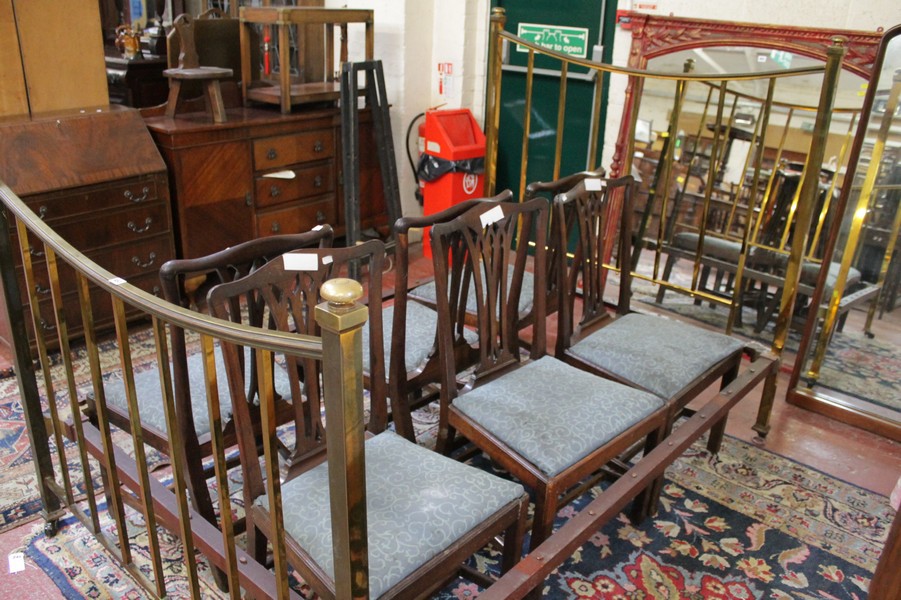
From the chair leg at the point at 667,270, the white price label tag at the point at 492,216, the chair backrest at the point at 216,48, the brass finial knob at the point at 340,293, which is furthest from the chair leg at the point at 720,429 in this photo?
the chair backrest at the point at 216,48

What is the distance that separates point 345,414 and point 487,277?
1071 mm

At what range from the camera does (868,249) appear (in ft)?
8.68

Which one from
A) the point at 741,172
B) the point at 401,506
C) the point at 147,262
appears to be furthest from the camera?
the point at 741,172

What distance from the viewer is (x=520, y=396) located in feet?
6.33

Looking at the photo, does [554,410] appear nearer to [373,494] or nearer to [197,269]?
[373,494]

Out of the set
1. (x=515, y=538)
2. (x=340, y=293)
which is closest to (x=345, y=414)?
(x=340, y=293)

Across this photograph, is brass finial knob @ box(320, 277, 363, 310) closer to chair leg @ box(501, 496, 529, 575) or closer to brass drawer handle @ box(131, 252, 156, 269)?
chair leg @ box(501, 496, 529, 575)

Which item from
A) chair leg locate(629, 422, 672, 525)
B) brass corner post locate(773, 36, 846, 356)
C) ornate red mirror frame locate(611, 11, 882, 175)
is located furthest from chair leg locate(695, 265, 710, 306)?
chair leg locate(629, 422, 672, 525)

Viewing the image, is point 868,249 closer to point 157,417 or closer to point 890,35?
point 890,35

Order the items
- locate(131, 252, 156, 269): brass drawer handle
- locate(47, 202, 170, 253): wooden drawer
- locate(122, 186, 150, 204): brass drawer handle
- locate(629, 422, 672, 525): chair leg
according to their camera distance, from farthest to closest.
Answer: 1. locate(131, 252, 156, 269): brass drawer handle
2. locate(122, 186, 150, 204): brass drawer handle
3. locate(47, 202, 170, 253): wooden drawer
4. locate(629, 422, 672, 525): chair leg

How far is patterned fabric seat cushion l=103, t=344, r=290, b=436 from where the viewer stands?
70.0 inches

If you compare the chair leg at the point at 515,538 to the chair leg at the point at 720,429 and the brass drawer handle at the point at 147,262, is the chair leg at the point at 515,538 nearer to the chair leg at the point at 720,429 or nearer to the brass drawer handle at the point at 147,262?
the chair leg at the point at 720,429

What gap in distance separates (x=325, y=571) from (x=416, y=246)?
313cm

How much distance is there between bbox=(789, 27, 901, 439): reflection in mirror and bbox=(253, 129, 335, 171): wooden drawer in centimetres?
244
